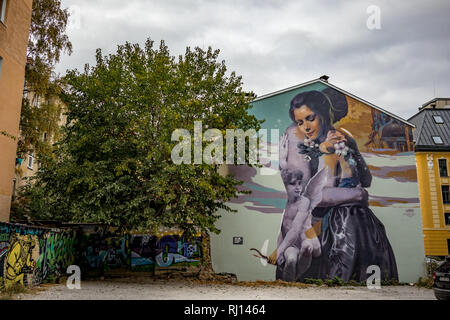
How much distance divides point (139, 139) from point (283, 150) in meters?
8.62

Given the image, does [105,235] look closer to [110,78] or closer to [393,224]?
[110,78]

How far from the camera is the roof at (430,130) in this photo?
118ft

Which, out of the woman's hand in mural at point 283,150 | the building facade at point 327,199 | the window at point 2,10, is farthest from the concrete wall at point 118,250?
the window at point 2,10

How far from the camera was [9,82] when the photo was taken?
15211 mm

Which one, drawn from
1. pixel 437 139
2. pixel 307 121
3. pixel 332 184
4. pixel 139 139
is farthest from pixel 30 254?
pixel 437 139

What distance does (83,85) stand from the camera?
56.0ft

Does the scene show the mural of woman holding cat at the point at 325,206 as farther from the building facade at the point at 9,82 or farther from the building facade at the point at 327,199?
the building facade at the point at 9,82

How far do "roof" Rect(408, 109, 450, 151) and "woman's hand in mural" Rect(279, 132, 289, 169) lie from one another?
2080cm

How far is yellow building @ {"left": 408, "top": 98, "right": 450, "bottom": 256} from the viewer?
34.0m

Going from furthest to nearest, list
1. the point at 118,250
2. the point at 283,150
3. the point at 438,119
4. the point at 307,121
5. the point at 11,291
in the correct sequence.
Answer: the point at 438,119 → the point at 307,121 → the point at 283,150 → the point at 118,250 → the point at 11,291

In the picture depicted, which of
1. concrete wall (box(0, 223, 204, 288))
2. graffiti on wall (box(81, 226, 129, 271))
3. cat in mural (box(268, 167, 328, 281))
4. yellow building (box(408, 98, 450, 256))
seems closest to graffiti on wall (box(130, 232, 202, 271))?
concrete wall (box(0, 223, 204, 288))

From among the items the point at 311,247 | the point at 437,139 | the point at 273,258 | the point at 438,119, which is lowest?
the point at 273,258

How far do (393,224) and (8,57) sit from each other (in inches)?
807

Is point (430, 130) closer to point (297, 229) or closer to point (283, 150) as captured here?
point (283, 150)
